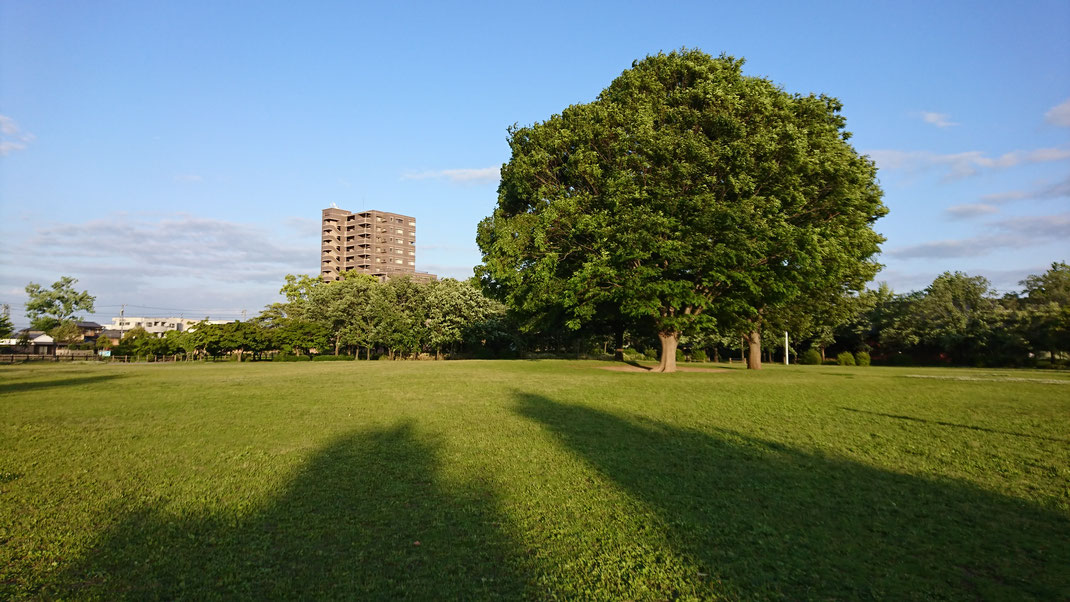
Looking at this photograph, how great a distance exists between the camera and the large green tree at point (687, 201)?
2511 cm

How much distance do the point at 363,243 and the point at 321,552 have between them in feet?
534

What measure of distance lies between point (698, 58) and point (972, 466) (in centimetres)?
2648

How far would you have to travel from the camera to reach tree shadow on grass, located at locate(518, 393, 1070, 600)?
4.12 meters

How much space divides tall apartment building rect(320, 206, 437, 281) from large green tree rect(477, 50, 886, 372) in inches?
5289

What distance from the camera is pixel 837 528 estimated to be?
533 centimetres

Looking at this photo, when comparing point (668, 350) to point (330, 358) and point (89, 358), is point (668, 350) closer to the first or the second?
point (330, 358)

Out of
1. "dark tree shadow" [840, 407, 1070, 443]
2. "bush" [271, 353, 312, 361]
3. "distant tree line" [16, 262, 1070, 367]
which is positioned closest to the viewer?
"dark tree shadow" [840, 407, 1070, 443]

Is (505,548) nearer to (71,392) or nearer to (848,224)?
(71,392)

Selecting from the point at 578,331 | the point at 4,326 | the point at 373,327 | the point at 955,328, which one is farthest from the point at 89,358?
the point at 955,328

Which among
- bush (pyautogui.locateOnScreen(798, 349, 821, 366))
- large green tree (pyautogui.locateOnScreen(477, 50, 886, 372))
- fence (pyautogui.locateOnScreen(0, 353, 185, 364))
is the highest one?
large green tree (pyautogui.locateOnScreen(477, 50, 886, 372))

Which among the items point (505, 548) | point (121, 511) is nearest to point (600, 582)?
point (505, 548)

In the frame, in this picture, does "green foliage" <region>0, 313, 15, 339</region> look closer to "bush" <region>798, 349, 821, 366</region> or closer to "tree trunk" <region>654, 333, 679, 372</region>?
"tree trunk" <region>654, 333, 679, 372</region>

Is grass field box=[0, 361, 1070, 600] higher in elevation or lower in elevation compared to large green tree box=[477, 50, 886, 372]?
lower

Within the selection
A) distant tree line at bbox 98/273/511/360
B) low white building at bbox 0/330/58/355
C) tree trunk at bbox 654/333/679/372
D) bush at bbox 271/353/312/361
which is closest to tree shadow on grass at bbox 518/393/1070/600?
tree trunk at bbox 654/333/679/372
